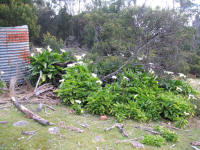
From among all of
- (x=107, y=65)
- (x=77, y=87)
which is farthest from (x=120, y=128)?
(x=107, y=65)

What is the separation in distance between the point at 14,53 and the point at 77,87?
2557 millimetres

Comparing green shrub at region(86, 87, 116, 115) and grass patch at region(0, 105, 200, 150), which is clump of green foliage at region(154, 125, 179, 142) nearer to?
grass patch at region(0, 105, 200, 150)

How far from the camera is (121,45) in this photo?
6.98 meters

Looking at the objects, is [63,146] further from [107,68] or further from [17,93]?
[107,68]

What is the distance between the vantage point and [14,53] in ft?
19.3

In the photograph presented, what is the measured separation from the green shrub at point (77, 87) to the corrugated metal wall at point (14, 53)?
1835 millimetres

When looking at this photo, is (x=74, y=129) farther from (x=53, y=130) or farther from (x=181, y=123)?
(x=181, y=123)

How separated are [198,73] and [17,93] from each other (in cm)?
1024

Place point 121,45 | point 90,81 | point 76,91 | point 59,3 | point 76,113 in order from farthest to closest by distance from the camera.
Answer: point 59,3 < point 121,45 < point 90,81 < point 76,91 < point 76,113

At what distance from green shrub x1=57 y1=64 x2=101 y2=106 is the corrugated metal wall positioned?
183 centimetres

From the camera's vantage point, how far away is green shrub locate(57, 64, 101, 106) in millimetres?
4723

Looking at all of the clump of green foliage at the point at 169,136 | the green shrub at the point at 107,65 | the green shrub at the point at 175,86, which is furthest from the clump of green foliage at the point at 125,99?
the green shrub at the point at 107,65

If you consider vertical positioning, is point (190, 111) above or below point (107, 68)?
below

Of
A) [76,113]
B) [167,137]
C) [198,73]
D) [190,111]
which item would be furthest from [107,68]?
[198,73]
